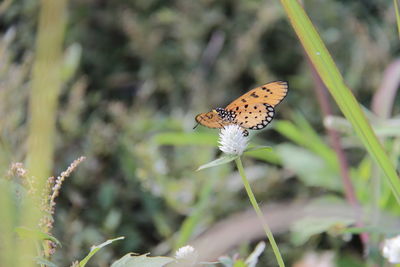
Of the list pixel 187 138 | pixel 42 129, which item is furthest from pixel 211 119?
pixel 187 138

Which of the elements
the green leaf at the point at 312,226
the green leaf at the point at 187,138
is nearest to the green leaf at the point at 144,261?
the green leaf at the point at 312,226

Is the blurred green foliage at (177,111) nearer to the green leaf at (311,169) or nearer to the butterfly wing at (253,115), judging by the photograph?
the green leaf at (311,169)

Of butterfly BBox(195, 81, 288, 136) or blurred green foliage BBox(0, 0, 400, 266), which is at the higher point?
blurred green foliage BBox(0, 0, 400, 266)

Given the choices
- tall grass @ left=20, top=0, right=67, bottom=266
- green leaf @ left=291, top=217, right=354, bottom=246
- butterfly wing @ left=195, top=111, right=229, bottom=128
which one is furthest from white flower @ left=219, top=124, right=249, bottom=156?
green leaf @ left=291, top=217, right=354, bottom=246

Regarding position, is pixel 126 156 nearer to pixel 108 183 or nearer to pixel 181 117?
pixel 108 183

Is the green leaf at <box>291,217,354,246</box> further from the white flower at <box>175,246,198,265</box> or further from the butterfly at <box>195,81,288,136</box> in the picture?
the white flower at <box>175,246,198,265</box>

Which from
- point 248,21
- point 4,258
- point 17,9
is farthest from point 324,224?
point 17,9
